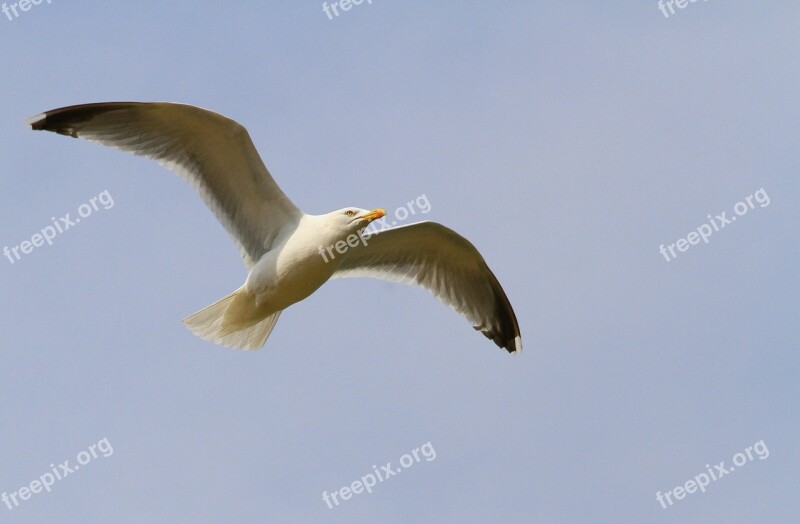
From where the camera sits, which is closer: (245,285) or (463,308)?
(245,285)

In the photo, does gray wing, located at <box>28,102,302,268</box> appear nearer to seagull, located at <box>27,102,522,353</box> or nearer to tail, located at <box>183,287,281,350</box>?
seagull, located at <box>27,102,522,353</box>

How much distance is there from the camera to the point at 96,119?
12.5m

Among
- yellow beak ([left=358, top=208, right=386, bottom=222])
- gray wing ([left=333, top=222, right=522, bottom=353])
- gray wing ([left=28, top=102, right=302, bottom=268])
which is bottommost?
gray wing ([left=333, top=222, right=522, bottom=353])

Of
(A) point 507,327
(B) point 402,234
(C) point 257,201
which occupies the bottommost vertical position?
(A) point 507,327

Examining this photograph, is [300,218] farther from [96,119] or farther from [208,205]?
[96,119]

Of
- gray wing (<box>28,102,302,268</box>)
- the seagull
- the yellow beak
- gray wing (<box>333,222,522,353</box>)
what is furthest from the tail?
the yellow beak

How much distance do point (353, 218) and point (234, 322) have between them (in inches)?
56.1

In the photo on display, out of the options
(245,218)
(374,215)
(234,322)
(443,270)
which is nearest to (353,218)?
(374,215)

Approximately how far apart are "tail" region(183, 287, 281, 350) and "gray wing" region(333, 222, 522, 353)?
935 mm

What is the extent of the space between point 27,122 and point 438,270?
398 centimetres

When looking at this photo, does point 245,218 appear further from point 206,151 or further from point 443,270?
point 443,270

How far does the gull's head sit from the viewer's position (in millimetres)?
12188

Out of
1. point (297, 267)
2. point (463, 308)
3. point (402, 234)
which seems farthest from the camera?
point (463, 308)

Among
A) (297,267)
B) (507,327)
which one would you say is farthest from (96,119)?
(507,327)
